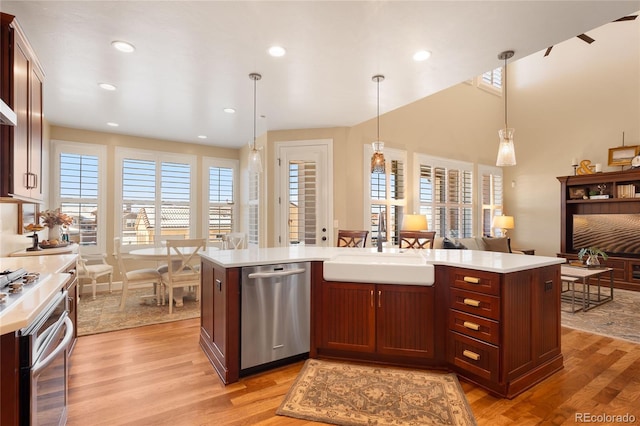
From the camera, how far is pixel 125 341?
10.3 feet

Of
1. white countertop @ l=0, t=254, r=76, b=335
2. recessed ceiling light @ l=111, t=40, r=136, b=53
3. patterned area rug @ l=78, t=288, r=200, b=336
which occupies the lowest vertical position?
patterned area rug @ l=78, t=288, r=200, b=336

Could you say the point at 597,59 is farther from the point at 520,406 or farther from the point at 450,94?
the point at 520,406

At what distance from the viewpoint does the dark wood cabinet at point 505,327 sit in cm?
212

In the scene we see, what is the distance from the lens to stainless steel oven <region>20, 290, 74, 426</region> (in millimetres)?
1184

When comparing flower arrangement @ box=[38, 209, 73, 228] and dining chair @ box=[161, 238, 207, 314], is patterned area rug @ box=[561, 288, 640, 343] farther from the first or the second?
flower arrangement @ box=[38, 209, 73, 228]

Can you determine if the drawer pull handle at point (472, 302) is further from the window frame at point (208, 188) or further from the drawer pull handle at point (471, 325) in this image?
the window frame at point (208, 188)

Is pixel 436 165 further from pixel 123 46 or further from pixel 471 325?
pixel 123 46

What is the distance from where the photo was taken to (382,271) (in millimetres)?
2488

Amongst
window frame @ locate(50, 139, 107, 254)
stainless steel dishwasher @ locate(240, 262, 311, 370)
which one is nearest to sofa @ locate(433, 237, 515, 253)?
stainless steel dishwasher @ locate(240, 262, 311, 370)

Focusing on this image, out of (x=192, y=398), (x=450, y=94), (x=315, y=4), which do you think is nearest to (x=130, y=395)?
(x=192, y=398)

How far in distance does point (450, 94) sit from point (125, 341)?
22.9 feet

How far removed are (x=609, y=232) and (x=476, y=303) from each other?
5.70 metres

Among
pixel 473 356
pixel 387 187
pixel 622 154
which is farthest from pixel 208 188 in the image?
pixel 622 154

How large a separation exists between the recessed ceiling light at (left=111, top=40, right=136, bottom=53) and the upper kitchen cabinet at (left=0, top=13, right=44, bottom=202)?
0.54 m
